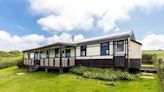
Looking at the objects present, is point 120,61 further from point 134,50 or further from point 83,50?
point 83,50

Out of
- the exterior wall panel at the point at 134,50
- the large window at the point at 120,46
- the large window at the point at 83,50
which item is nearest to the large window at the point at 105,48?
the large window at the point at 120,46

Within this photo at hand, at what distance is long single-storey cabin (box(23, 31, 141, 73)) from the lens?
16.6m

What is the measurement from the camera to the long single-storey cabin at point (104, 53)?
16578 millimetres

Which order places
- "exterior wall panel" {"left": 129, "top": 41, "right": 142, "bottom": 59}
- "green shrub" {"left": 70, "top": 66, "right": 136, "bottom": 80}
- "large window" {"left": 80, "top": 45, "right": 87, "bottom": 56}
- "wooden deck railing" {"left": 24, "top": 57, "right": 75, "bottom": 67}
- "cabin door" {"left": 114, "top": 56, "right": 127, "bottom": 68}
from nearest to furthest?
"green shrub" {"left": 70, "top": 66, "right": 136, "bottom": 80} < "cabin door" {"left": 114, "top": 56, "right": 127, "bottom": 68} < "exterior wall panel" {"left": 129, "top": 41, "right": 142, "bottom": 59} < "wooden deck railing" {"left": 24, "top": 57, "right": 75, "bottom": 67} < "large window" {"left": 80, "top": 45, "right": 87, "bottom": 56}

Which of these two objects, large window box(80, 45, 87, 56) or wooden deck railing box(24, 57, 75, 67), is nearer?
wooden deck railing box(24, 57, 75, 67)

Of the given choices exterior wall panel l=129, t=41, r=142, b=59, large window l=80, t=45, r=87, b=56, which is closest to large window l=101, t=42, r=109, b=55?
exterior wall panel l=129, t=41, r=142, b=59

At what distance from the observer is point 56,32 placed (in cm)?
3278

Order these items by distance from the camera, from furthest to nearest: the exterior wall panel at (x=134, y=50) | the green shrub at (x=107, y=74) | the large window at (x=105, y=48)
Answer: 1. the large window at (x=105, y=48)
2. the exterior wall panel at (x=134, y=50)
3. the green shrub at (x=107, y=74)

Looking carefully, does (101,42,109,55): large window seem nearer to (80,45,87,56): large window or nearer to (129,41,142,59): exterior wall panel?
(129,41,142,59): exterior wall panel

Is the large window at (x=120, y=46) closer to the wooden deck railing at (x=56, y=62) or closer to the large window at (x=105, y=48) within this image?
the large window at (x=105, y=48)

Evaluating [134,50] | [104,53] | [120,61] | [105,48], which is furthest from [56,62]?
[134,50]

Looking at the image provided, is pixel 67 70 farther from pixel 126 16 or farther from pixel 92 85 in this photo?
pixel 126 16

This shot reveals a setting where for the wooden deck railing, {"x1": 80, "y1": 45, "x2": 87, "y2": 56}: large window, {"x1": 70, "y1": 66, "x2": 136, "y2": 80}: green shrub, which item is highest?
{"x1": 80, "y1": 45, "x2": 87, "y2": 56}: large window

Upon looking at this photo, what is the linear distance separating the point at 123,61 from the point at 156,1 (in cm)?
612
